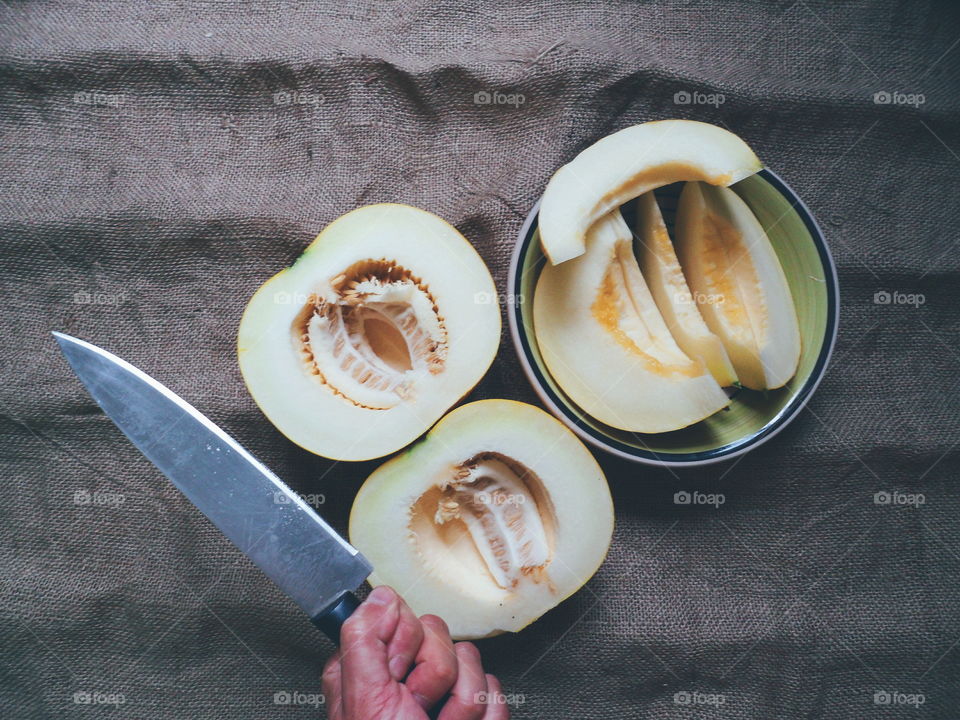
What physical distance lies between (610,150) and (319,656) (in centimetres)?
86

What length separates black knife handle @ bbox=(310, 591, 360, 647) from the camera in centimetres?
84

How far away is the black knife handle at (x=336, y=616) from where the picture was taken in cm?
84

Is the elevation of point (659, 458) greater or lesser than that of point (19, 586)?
greater

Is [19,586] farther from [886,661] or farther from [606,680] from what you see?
[886,661]

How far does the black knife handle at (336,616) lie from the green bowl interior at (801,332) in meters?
0.39

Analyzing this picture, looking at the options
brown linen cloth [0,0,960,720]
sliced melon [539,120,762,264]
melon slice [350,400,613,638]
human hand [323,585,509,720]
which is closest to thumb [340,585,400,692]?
human hand [323,585,509,720]

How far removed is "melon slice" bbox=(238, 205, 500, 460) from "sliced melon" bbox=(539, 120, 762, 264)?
0.41 feet

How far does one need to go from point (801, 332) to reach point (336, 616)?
0.76m

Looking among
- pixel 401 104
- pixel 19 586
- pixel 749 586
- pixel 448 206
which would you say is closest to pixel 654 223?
pixel 448 206

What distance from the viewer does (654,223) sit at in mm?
981

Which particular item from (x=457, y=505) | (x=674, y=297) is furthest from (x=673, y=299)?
(x=457, y=505)

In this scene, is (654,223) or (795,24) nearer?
(654,223)

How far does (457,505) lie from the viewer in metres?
0.98

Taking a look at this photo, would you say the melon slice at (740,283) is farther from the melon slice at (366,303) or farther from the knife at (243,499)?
the knife at (243,499)
